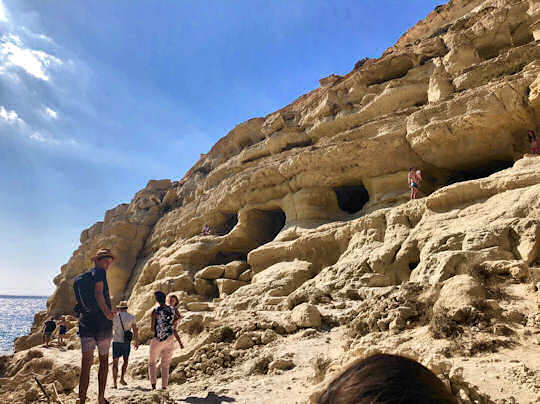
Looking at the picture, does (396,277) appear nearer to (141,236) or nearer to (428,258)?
(428,258)

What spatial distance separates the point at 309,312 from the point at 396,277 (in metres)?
2.74

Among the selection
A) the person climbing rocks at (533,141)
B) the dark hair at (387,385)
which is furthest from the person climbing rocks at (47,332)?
the person climbing rocks at (533,141)

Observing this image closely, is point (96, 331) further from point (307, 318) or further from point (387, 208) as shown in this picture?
point (387, 208)

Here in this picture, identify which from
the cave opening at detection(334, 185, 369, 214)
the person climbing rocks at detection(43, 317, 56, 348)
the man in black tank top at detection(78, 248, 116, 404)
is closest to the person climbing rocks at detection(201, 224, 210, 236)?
the cave opening at detection(334, 185, 369, 214)

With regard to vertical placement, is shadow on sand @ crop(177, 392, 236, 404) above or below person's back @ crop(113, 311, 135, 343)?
below

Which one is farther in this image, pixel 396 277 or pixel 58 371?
pixel 396 277

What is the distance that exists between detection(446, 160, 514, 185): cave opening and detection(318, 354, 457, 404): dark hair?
Answer: 1025cm

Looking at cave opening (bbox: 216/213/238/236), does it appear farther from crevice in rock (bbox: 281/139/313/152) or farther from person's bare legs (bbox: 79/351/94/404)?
person's bare legs (bbox: 79/351/94/404)

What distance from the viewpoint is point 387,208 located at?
31.0 ft

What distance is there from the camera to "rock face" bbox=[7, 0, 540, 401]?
4992mm

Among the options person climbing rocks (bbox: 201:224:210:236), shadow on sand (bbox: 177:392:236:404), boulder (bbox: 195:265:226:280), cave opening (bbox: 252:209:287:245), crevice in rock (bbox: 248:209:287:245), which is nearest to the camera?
shadow on sand (bbox: 177:392:236:404)

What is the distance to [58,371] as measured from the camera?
5.08 m

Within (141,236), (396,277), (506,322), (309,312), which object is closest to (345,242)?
(396,277)

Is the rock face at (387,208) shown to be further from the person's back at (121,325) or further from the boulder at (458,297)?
the person's back at (121,325)
